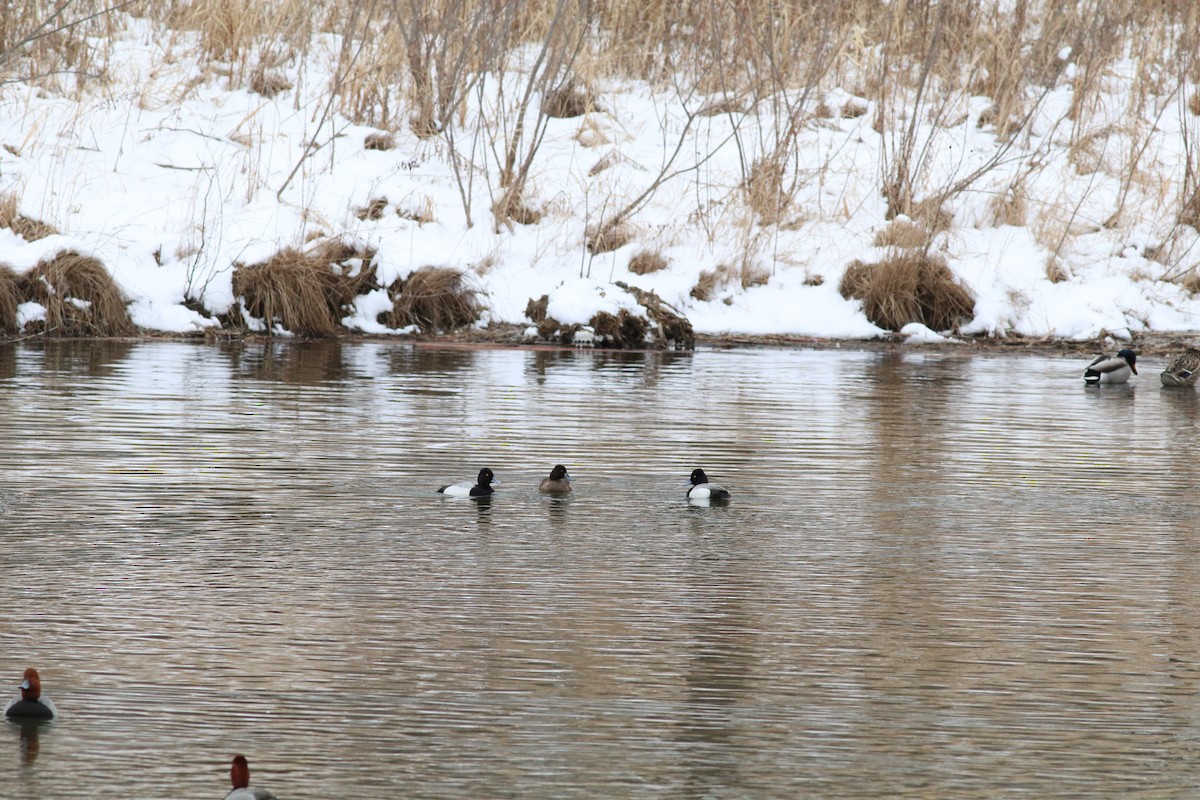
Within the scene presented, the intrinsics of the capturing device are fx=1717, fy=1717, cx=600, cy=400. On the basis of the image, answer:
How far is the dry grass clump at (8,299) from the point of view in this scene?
62.6ft

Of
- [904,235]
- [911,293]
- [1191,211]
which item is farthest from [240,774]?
[1191,211]

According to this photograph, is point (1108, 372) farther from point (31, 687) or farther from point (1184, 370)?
point (31, 687)

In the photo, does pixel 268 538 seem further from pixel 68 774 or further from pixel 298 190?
pixel 298 190

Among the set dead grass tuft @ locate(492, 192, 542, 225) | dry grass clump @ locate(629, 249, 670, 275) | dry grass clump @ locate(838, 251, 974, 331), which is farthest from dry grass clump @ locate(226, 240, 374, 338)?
dry grass clump @ locate(838, 251, 974, 331)

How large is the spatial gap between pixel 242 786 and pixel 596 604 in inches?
102

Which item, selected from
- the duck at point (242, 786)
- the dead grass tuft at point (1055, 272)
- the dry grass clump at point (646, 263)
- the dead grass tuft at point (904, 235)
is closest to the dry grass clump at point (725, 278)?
the dry grass clump at point (646, 263)

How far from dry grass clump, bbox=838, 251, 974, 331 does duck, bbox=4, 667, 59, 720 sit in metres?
17.1

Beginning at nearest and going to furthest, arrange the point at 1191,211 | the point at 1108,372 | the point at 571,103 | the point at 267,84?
1. the point at 1108,372
2. the point at 1191,211
3. the point at 571,103
4. the point at 267,84

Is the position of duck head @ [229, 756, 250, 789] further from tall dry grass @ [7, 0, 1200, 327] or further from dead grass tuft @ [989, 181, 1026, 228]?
dead grass tuft @ [989, 181, 1026, 228]

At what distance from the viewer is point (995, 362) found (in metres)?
18.9

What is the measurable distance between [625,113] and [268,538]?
19440mm

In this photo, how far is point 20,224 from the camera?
21047 mm

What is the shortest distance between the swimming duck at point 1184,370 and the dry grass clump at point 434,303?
27.8ft

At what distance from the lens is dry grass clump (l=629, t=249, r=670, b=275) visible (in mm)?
22078
